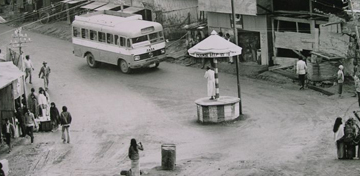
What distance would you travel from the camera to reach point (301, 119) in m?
27.4

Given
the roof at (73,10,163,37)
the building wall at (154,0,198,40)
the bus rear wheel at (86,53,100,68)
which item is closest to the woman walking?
the roof at (73,10,163,37)

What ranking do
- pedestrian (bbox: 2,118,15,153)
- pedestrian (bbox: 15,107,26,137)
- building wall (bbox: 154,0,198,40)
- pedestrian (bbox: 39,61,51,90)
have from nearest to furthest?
pedestrian (bbox: 2,118,15,153) < pedestrian (bbox: 15,107,26,137) < pedestrian (bbox: 39,61,51,90) < building wall (bbox: 154,0,198,40)

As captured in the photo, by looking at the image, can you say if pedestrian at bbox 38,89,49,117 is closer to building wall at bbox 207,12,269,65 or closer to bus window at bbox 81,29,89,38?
bus window at bbox 81,29,89,38

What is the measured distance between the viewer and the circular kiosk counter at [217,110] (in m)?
27.8

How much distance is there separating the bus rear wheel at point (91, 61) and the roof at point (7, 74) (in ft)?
36.2

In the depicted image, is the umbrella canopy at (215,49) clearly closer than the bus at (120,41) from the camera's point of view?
Yes

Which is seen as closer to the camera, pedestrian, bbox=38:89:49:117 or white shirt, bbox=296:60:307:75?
pedestrian, bbox=38:89:49:117

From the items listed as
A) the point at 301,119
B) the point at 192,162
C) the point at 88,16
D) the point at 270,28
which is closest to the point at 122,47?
the point at 88,16

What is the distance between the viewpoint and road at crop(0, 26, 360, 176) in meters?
22.6

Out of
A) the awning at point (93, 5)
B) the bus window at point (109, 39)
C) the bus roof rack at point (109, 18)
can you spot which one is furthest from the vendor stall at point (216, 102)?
the awning at point (93, 5)

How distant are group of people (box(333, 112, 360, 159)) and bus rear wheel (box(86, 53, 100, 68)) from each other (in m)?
20.4

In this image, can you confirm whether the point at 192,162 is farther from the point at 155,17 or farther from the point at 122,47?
the point at 155,17

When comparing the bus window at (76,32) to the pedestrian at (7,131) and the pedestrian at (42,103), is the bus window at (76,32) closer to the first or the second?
the pedestrian at (42,103)

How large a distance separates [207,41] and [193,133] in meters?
3.92
